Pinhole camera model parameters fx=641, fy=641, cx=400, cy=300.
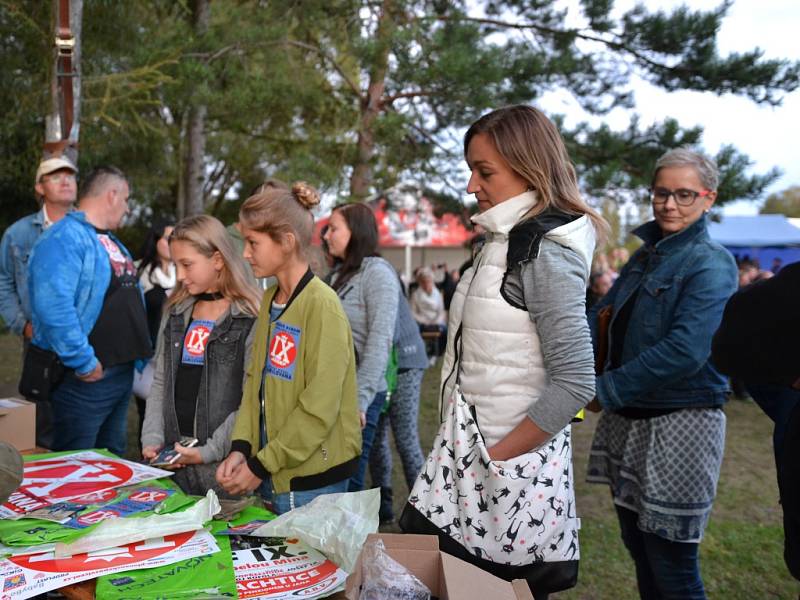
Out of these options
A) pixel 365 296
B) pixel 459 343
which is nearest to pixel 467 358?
pixel 459 343

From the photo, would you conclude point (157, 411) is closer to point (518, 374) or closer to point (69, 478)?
point (69, 478)

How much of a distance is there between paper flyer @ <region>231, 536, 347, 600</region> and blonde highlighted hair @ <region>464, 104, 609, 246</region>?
2.96ft

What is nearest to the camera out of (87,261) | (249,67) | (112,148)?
(87,261)

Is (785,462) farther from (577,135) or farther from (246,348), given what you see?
(577,135)

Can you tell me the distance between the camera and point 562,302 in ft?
4.28

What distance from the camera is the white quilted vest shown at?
137 cm

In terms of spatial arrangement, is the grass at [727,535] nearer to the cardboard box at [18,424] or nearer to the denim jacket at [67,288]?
the denim jacket at [67,288]

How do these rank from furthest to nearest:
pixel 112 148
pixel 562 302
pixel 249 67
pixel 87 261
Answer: pixel 112 148 < pixel 249 67 < pixel 87 261 < pixel 562 302

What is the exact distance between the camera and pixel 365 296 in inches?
117

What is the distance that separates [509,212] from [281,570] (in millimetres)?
928

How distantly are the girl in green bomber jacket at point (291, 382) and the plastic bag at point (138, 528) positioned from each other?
10.0 inches

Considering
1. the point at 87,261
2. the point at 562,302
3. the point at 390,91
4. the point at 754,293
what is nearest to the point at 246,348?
the point at 87,261

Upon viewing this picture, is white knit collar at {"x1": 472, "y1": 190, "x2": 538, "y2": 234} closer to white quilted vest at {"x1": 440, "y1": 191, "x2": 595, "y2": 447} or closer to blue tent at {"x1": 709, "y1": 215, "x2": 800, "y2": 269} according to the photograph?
white quilted vest at {"x1": 440, "y1": 191, "x2": 595, "y2": 447}

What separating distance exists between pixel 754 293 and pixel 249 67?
6.56m
